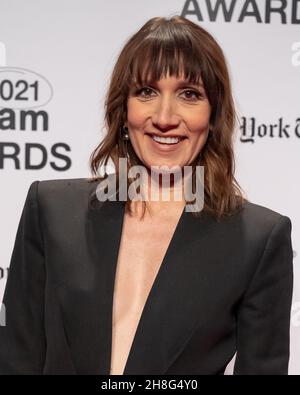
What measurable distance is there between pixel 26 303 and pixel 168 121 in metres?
0.38

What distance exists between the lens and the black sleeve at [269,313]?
97 centimetres

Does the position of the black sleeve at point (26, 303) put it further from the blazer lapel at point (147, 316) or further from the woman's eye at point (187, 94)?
the woman's eye at point (187, 94)

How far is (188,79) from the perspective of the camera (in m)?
0.95

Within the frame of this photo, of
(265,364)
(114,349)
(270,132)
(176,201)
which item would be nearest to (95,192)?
(176,201)

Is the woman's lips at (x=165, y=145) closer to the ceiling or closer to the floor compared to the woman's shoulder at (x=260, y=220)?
closer to the ceiling

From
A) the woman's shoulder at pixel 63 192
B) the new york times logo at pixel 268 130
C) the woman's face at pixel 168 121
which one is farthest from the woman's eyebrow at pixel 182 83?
the new york times logo at pixel 268 130

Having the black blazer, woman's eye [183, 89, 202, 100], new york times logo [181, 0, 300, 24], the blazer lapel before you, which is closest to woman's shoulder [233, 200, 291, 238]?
the black blazer

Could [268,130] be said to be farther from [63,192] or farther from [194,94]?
[63,192]

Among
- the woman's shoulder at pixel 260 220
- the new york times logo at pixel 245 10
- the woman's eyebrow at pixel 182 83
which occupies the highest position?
the new york times logo at pixel 245 10

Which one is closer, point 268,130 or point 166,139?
point 166,139

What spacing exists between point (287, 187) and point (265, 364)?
56 centimetres

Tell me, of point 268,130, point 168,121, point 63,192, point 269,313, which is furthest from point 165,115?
point 268,130

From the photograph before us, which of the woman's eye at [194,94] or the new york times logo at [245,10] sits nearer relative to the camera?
the woman's eye at [194,94]

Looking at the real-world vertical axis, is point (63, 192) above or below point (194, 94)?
below
